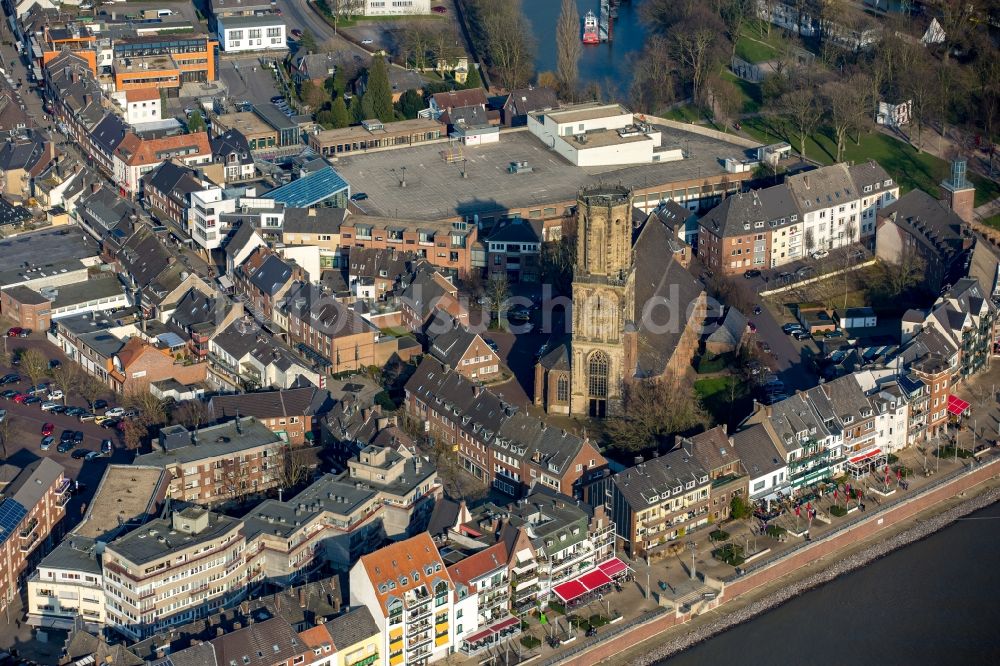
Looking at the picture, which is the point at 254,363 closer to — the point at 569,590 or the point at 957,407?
the point at 569,590

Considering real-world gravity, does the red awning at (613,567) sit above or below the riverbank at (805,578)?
above

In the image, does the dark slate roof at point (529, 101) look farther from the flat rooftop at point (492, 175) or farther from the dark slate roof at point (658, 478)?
the dark slate roof at point (658, 478)

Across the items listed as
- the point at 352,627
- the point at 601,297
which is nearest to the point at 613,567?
the point at 352,627

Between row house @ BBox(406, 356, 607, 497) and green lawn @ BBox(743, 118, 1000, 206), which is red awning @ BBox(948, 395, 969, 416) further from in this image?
green lawn @ BBox(743, 118, 1000, 206)

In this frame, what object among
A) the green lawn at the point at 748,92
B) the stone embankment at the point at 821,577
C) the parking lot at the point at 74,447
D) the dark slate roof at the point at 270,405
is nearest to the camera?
the stone embankment at the point at 821,577

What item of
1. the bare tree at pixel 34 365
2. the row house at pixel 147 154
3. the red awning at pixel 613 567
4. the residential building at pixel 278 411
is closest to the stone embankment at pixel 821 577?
the red awning at pixel 613 567

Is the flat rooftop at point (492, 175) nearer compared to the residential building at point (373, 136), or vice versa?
the flat rooftop at point (492, 175)
